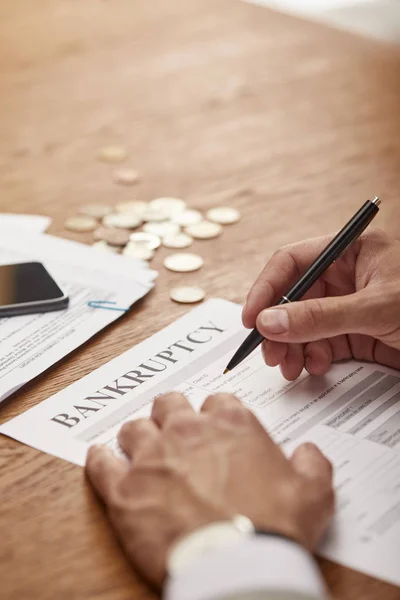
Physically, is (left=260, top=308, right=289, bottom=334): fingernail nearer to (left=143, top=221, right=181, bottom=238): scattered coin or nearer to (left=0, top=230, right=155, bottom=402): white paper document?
(left=0, top=230, right=155, bottom=402): white paper document

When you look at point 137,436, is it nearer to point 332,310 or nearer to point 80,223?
point 332,310

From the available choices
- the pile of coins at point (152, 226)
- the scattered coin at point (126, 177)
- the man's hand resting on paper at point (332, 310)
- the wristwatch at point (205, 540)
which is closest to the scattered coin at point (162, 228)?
the pile of coins at point (152, 226)

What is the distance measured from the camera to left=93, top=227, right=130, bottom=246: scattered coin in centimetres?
127

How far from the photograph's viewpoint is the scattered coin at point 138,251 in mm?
1238

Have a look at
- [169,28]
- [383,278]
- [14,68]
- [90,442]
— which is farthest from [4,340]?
[169,28]

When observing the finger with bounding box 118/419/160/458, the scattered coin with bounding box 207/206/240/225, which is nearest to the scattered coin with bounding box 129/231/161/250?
the scattered coin with bounding box 207/206/240/225

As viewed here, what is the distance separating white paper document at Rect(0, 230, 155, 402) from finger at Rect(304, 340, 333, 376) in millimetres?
242

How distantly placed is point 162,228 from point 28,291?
26 cm

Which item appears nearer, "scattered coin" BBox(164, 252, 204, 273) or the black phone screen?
the black phone screen

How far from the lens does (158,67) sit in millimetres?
1832

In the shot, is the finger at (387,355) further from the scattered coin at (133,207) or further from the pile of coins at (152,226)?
the scattered coin at (133,207)

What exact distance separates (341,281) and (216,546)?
48 centimetres

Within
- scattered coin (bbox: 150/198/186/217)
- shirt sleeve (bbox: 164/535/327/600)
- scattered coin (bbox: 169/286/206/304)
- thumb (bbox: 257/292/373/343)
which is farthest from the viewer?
scattered coin (bbox: 150/198/186/217)

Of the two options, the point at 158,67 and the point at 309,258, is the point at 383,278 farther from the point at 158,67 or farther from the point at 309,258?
the point at 158,67
